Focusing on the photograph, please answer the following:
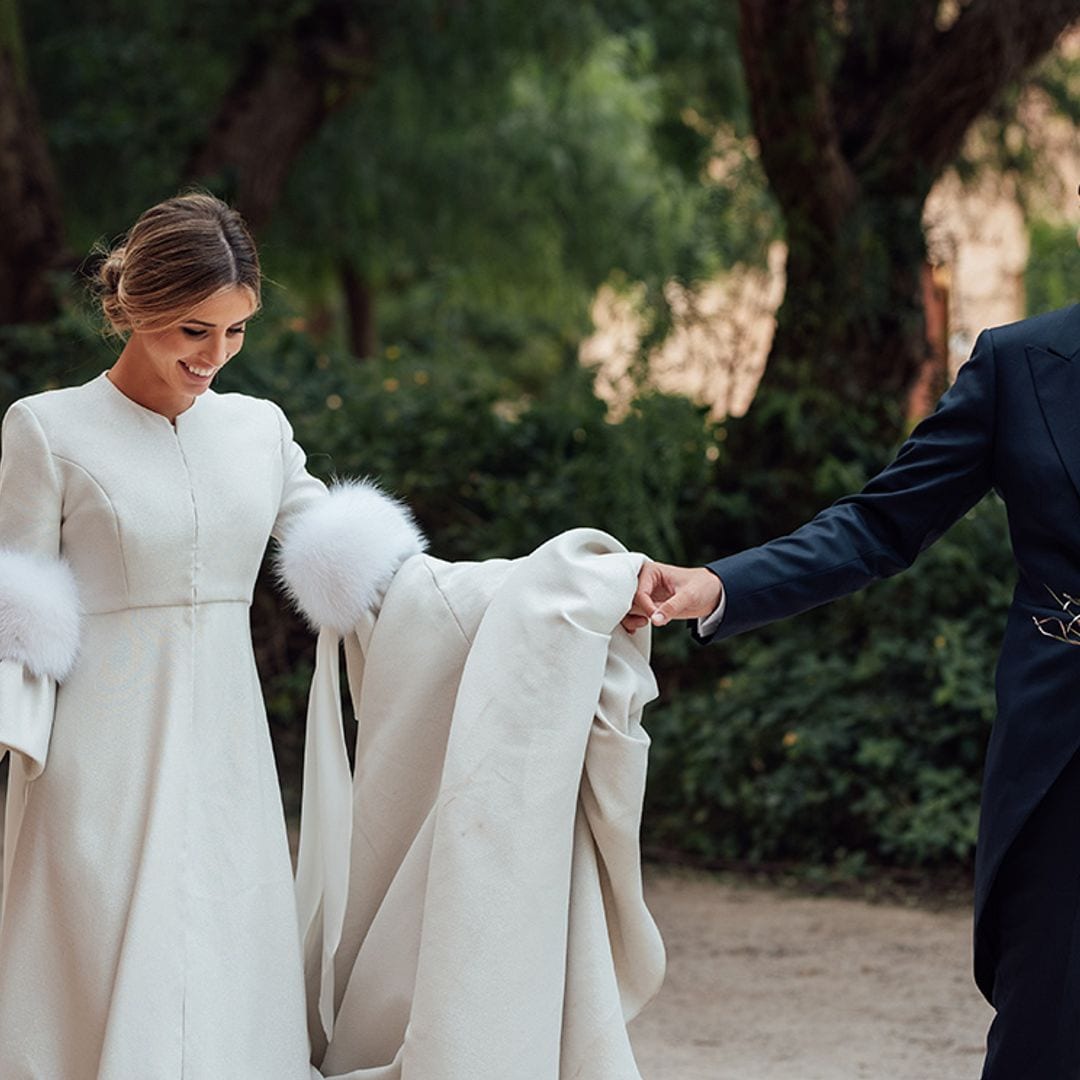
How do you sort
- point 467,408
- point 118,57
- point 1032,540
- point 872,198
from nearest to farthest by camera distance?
1. point 1032,540
2. point 872,198
3. point 467,408
4. point 118,57

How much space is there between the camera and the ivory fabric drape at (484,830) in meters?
2.95

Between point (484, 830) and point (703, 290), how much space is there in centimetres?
560

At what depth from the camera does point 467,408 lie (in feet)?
27.7

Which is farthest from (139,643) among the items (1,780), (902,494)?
(1,780)

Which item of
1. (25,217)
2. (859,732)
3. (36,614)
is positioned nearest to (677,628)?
(859,732)

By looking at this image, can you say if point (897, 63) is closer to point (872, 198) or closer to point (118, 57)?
point (872, 198)

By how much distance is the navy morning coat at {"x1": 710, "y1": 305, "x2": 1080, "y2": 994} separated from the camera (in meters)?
2.77

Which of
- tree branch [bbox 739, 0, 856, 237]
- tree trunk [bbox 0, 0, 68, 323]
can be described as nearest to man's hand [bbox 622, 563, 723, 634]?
tree branch [bbox 739, 0, 856, 237]

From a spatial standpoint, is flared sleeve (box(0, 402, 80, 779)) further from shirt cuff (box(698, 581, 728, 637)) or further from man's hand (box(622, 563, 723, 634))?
shirt cuff (box(698, 581, 728, 637))

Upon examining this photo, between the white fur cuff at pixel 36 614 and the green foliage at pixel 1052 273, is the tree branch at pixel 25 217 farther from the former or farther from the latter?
the white fur cuff at pixel 36 614

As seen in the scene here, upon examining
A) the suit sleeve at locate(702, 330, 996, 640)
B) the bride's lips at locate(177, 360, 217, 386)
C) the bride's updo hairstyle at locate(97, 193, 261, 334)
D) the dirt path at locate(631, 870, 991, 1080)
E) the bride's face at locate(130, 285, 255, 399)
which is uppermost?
the bride's updo hairstyle at locate(97, 193, 261, 334)

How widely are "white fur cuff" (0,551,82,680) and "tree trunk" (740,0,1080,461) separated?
16.4ft

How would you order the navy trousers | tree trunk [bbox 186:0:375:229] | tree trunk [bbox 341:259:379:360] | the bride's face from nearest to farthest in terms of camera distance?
the navy trousers → the bride's face → tree trunk [bbox 186:0:375:229] → tree trunk [bbox 341:259:379:360]

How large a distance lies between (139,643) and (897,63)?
5690 mm
